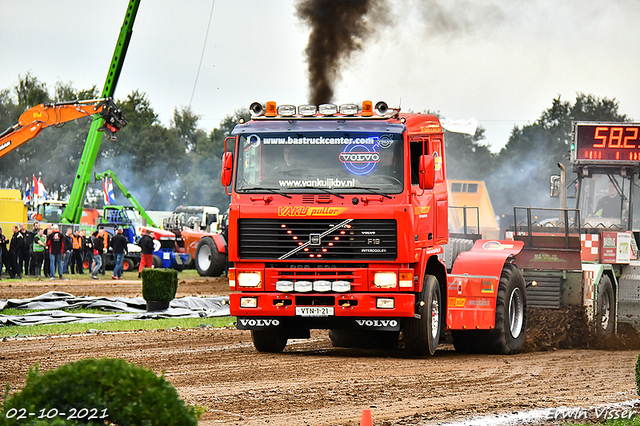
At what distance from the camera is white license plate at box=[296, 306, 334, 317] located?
11.7 m

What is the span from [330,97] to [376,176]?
15.9 ft

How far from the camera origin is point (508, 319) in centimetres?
1370

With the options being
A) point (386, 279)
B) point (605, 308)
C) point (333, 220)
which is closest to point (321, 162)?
point (333, 220)

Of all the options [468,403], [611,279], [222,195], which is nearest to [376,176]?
[468,403]

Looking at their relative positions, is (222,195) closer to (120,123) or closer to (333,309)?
(120,123)

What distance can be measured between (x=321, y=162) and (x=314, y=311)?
6.49 ft

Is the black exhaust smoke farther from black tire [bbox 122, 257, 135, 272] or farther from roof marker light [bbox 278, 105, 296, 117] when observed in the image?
black tire [bbox 122, 257, 135, 272]

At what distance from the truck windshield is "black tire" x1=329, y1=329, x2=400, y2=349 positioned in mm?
3441

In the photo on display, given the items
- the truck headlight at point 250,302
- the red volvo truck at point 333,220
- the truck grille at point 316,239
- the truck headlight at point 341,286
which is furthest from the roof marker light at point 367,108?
the truck headlight at point 250,302

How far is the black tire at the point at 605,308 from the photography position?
15417 millimetres

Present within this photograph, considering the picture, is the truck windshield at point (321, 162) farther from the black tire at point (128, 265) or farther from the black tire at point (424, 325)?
the black tire at point (128, 265)

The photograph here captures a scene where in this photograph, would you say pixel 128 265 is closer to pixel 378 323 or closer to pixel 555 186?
pixel 555 186

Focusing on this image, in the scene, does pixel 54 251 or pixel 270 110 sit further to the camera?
pixel 54 251

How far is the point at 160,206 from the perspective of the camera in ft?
289
